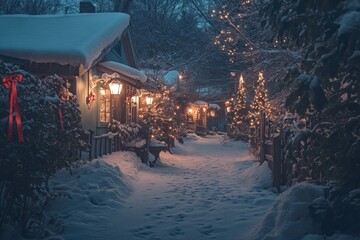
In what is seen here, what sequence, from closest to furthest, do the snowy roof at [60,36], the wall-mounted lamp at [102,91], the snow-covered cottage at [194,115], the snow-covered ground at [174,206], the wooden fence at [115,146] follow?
1. the snow-covered ground at [174,206]
2. the snowy roof at [60,36]
3. the wooden fence at [115,146]
4. the wall-mounted lamp at [102,91]
5. the snow-covered cottage at [194,115]

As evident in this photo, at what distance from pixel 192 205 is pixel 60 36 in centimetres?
756

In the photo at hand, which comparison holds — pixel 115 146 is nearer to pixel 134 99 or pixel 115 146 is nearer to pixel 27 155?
pixel 134 99

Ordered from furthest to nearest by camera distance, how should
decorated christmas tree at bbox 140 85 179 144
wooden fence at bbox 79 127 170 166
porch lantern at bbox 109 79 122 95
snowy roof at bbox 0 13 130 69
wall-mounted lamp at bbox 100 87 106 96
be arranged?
1. decorated christmas tree at bbox 140 85 179 144
2. wall-mounted lamp at bbox 100 87 106 96
3. porch lantern at bbox 109 79 122 95
4. wooden fence at bbox 79 127 170 166
5. snowy roof at bbox 0 13 130 69

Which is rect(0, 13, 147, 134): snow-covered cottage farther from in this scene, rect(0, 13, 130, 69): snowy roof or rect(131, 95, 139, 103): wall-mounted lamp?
rect(131, 95, 139, 103): wall-mounted lamp

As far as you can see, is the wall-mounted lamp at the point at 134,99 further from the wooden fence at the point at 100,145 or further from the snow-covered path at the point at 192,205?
the snow-covered path at the point at 192,205

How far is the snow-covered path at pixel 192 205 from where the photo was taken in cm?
658

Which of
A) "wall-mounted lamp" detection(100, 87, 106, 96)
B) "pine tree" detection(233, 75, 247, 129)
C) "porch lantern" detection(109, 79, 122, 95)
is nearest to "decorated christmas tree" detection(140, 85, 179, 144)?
"wall-mounted lamp" detection(100, 87, 106, 96)

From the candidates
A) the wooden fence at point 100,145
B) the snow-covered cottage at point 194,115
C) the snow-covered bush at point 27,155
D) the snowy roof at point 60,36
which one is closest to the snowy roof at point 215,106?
the snow-covered cottage at point 194,115

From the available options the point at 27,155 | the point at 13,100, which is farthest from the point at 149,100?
the point at 27,155

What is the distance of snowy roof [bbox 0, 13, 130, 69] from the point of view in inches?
453

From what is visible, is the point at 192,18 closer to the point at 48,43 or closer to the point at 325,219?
the point at 48,43

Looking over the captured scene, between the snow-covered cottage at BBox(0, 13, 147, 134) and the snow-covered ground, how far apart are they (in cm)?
268

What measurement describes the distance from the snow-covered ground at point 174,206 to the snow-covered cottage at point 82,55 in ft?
8.80

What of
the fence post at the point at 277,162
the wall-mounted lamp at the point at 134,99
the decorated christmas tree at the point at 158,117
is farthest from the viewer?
the decorated christmas tree at the point at 158,117
